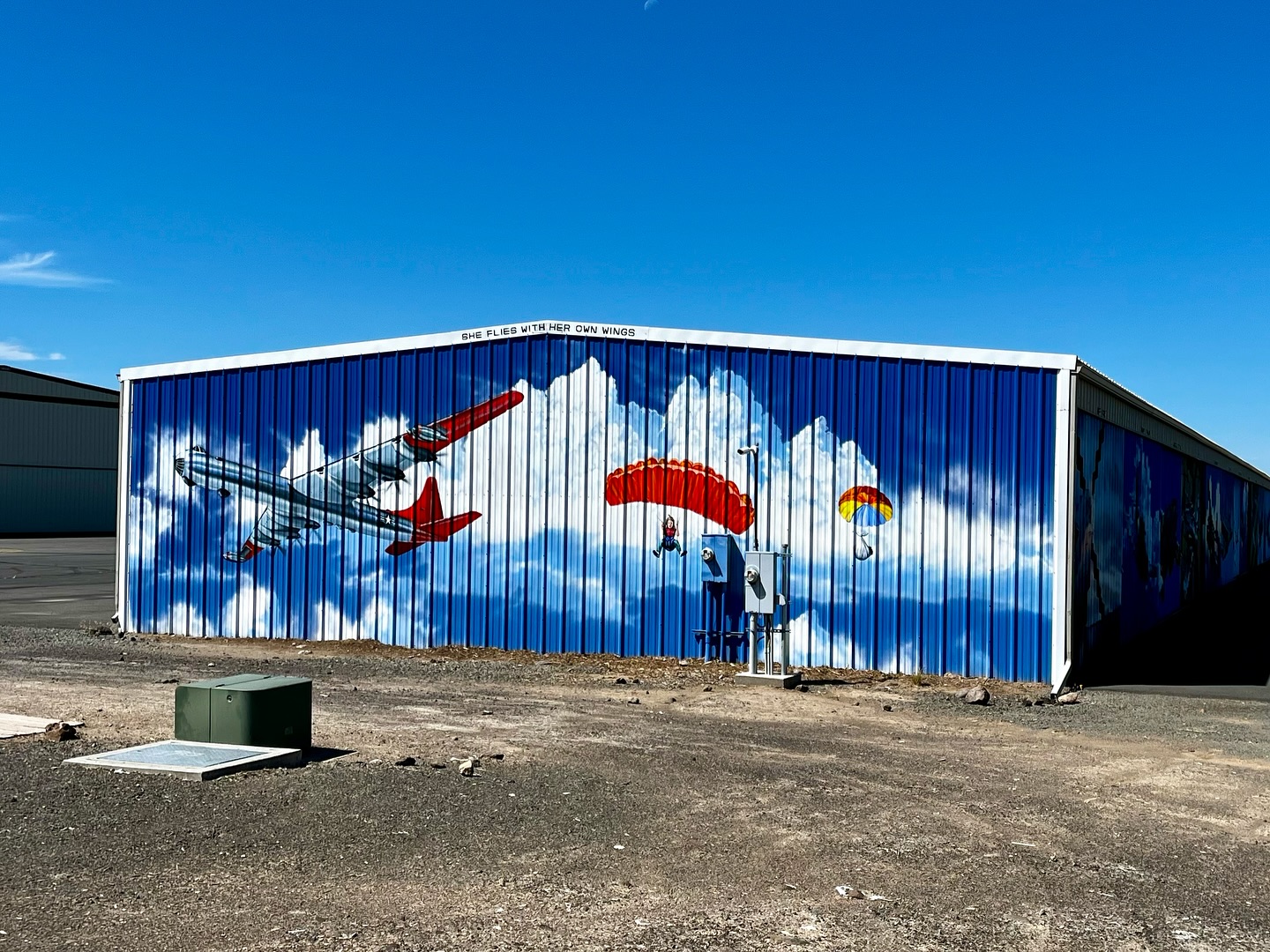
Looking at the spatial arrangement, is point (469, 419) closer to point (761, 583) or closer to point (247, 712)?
point (761, 583)

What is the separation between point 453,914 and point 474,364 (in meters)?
13.4

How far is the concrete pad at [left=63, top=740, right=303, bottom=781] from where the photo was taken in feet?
29.2

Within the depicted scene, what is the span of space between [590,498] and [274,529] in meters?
5.61

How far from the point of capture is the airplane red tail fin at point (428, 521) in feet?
62.1

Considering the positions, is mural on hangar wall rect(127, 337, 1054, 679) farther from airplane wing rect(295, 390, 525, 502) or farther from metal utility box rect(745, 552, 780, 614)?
metal utility box rect(745, 552, 780, 614)

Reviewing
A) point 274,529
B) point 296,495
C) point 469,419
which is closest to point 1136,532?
point 469,419

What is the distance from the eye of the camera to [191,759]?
920 cm

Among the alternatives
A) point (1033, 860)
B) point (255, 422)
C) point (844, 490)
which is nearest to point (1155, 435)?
point (844, 490)

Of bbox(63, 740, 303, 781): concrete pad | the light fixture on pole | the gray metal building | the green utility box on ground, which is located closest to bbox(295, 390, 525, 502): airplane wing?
the light fixture on pole

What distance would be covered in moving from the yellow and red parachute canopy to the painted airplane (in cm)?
520

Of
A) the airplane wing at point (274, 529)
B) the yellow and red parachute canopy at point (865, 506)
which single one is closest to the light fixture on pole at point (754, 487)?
the yellow and red parachute canopy at point (865, 506)

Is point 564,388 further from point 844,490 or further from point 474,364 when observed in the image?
point 844,490

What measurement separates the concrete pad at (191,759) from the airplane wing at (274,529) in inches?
398

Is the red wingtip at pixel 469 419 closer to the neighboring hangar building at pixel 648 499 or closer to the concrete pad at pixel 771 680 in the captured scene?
the neighboring hangar building at pixel 648 499
